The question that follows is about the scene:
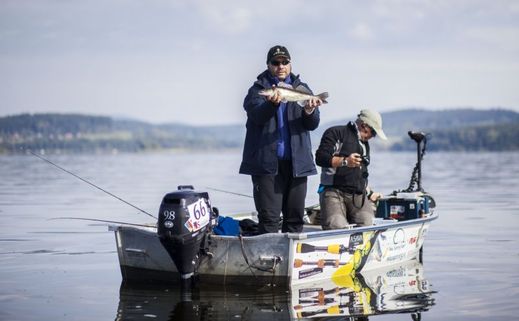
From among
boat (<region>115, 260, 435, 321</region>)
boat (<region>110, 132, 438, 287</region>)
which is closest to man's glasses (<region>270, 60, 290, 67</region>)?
boat (<region>110, 132, 438, 287</region>)

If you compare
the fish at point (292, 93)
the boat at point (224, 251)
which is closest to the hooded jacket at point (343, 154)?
the boat at point (224, 251)

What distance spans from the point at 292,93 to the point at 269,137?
2.73 ft

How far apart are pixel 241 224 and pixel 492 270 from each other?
381 cm

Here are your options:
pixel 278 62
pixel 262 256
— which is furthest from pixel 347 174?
pixel 278 62

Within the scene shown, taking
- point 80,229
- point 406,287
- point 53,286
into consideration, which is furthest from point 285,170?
point 80,229

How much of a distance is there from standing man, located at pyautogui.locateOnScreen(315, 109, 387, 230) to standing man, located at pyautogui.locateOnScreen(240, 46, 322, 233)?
806 mm

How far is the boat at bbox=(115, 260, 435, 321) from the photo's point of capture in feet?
29.3

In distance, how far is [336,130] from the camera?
1094 cm

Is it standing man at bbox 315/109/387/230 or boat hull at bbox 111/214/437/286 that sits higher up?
standing man at bbox 315/109/387/230

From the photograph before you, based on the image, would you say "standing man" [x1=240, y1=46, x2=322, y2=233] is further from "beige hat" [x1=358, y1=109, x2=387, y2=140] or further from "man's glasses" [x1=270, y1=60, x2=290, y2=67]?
"beige hat" [x1=358, y1=109, x2=387, y2=140]

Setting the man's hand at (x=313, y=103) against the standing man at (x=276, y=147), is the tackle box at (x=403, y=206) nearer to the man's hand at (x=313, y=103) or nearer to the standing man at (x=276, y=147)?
the standing man at (x=276, y=147)

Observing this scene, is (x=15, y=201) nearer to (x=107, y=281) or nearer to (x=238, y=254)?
(x=107, y=281)

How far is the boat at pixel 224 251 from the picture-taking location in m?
9.29

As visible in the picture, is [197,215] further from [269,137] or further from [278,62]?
[278,62]
